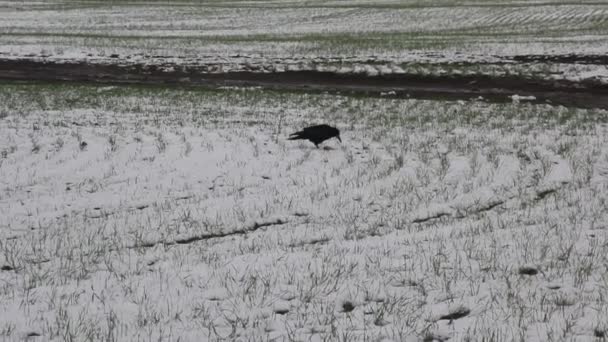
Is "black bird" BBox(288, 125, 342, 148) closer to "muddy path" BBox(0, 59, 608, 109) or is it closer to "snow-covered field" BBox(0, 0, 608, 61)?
"muddy path" BBox(0, 59, 608, 109)

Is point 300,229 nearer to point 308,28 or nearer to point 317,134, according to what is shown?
point 317,134

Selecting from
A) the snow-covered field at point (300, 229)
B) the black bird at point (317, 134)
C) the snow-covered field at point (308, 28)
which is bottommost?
the snow-covered field at point (300, 229)

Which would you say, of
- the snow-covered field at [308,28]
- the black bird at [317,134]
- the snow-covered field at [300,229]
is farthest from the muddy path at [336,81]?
the black bird at [317,134]

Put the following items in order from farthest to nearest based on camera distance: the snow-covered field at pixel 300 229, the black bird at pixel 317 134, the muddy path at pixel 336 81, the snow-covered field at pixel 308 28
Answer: the snow-covered field at pixel 308 28, the muddy path at pixel 336 81, the black bird at pixel 317 134, the snow-covered field at pixel 300 229

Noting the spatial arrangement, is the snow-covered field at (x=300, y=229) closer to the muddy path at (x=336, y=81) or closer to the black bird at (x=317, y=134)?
the black bird at (x=317, y=134)

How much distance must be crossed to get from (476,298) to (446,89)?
676 inches

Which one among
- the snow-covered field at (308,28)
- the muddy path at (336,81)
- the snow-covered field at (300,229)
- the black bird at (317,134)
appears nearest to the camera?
the snow-covered field at (300,229)

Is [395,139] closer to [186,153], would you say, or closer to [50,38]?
[186,153]

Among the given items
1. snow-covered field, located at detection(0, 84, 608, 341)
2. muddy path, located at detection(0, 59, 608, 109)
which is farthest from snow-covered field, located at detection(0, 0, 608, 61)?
snow-covered field, located at detection(0, 84, 608, 341)

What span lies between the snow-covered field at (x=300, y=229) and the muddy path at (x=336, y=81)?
5.03 metres

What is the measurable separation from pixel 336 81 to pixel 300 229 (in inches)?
669

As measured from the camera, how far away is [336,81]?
23484 millimetres

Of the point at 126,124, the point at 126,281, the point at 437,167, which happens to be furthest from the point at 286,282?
the point at 126,124

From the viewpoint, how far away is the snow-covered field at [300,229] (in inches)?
181
